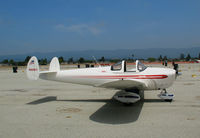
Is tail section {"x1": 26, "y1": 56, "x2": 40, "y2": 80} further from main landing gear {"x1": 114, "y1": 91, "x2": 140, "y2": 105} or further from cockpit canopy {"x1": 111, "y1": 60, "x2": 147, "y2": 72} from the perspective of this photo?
main landing gear {"x1": 114, "y1": 91, "x2": 140, "y2": 105}

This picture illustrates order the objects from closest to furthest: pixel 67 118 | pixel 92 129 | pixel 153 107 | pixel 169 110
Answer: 1. pixel 92 129
2. pixel 67 118
3. pixel 169 110
4. pixel 153 107

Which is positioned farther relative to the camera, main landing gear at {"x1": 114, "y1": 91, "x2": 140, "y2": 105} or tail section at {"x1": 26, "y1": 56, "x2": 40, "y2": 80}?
tail section at {"x1": 26, "y1": 56, "x2": 40, "y2": 80}

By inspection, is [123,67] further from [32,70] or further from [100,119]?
[32,70]

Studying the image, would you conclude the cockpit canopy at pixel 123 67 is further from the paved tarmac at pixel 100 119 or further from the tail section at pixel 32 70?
the tail section at pixel 32 70

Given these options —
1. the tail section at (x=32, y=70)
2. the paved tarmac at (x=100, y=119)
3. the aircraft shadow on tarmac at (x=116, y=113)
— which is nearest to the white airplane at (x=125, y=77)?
the tail section at (x=32, y=70)

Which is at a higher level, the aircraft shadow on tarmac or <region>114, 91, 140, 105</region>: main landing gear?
<region>114, 91, 140, 105</region>: main landing gear

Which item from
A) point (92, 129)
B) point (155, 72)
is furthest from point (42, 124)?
point (155, 72)

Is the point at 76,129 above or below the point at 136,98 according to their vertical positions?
below

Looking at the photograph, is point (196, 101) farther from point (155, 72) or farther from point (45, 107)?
point (45, 107)

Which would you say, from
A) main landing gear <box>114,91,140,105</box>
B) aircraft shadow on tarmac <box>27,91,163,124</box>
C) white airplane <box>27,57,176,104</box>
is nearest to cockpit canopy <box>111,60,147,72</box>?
white airplane <box>27,57,176,104</box>

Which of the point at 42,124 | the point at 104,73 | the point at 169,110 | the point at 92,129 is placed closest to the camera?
the point at 92,129

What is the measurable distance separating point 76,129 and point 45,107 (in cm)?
274

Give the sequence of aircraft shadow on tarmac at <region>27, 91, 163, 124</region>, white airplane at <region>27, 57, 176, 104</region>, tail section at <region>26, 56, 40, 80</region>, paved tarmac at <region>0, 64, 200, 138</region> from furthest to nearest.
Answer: tail section at <region>26, 56, 40, 80</region>, white airplane at <region>27, 57, 176, 104</region>, aircraft shadow on tarmac at <region>27, 91, 163, 124</region>, paved tarmac at <region>0, 64, 200, 138</region>

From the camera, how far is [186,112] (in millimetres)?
6246
